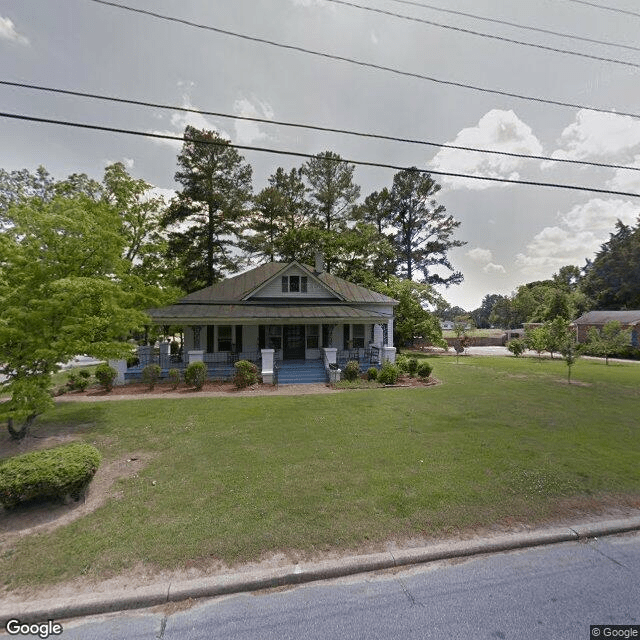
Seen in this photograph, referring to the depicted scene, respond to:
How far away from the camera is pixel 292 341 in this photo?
18844 mm

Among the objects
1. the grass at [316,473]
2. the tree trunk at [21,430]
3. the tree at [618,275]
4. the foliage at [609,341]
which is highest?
the tree at [618,275]

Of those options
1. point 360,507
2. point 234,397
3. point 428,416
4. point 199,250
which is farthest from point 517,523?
point 199,250

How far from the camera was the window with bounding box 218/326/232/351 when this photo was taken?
1812 cm

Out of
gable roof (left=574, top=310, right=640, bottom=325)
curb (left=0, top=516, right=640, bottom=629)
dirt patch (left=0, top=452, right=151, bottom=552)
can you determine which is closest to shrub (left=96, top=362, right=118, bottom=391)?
A: dirt patch (left=0, top=452, right=151, bottom=552)

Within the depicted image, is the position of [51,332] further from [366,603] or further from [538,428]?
[538,428]

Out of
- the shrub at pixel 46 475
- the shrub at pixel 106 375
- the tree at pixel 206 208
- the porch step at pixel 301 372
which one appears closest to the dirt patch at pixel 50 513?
the shrub at pixel 46 475

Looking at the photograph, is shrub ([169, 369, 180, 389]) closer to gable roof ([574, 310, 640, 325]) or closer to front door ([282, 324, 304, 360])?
front door ([282, 324, 304, 360])

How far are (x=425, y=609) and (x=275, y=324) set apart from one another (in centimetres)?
1521

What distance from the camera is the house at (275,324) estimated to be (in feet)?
52.5

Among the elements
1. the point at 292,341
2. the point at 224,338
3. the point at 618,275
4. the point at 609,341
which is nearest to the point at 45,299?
the point at 224,338

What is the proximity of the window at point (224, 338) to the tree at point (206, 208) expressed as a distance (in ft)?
43.3

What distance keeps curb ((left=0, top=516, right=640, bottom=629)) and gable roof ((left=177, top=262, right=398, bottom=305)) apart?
16150 millimetres

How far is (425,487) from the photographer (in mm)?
5492

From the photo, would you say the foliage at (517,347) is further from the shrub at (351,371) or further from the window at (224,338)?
the window at (224,338)
